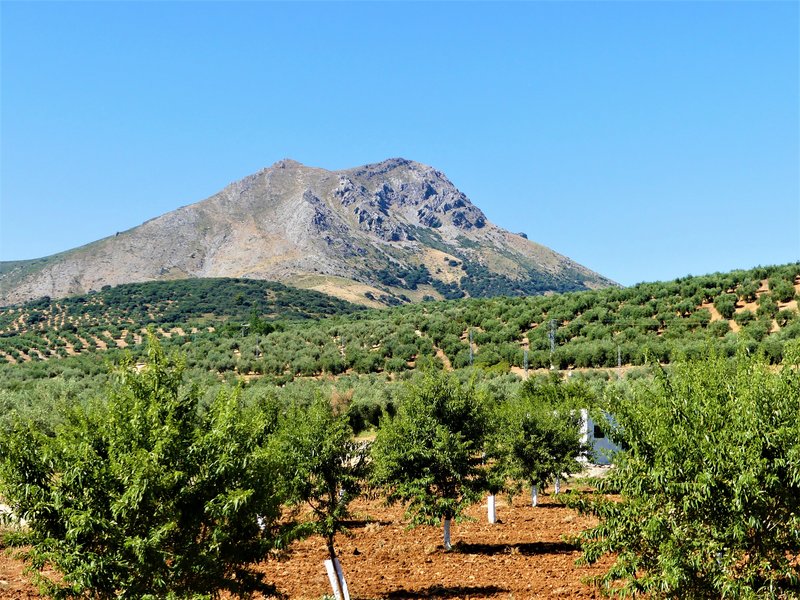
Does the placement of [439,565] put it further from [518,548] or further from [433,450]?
[433,450]

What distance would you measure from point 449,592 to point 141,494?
43.2 ft

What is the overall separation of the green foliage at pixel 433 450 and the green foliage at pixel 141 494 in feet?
38.9

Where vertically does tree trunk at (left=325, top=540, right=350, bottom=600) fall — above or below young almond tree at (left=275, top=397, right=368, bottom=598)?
below

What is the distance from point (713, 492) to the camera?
38.6 ft

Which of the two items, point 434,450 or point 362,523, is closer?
point 434,450

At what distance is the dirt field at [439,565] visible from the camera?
2147 centimetres

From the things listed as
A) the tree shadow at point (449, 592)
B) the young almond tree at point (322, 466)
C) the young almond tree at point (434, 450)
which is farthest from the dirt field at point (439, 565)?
the young almond tree at point (434, 450)

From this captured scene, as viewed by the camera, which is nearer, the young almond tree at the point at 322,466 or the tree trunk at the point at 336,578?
the tree trunk at the point at 336,578

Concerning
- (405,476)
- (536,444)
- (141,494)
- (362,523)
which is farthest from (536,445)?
(141,494)

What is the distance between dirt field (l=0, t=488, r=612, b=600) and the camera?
21469 mm

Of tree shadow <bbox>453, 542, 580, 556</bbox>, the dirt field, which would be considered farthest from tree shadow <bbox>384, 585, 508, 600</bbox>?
tree shadow <bbox>453, 542, 580, 556</bbox>

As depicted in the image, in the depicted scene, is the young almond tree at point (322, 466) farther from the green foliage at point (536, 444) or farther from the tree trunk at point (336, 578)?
the green foliage at point (536, 444)

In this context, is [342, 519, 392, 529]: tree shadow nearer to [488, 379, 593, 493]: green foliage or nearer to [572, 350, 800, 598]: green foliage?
[488, 379, 593, 493]: green foliage

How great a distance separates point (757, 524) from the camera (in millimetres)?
11250
